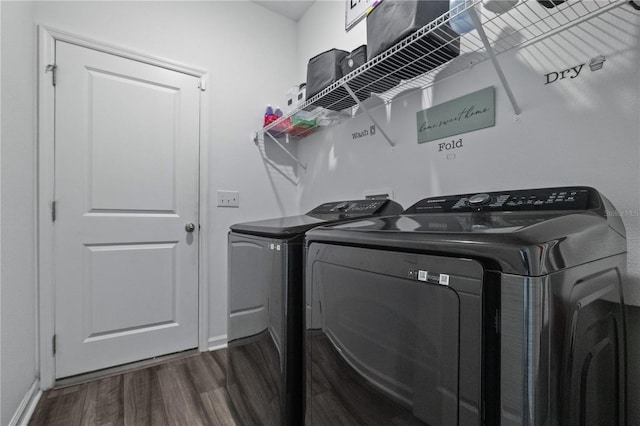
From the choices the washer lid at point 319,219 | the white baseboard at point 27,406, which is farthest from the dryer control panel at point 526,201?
the white baseboard at point 27,406

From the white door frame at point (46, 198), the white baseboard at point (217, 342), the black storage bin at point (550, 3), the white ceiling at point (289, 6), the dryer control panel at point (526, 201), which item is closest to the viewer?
the dryer control panel at point (526, 201)

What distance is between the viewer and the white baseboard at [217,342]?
2221 mm

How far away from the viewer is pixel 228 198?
232cm

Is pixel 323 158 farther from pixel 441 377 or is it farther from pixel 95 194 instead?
pixel 441 377

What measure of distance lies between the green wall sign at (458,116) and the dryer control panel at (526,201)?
369 millimetres

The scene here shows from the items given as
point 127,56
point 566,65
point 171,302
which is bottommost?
point 171,302

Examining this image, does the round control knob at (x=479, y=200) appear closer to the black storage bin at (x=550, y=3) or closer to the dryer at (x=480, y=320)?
the dryer at (x=480, y=320)

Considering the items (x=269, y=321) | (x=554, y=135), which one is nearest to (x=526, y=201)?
(x=554, y=135)

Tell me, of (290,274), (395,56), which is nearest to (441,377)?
(290,274)

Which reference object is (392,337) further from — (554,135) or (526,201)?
(554,135)

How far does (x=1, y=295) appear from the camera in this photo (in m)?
1.24

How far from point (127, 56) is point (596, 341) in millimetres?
2678

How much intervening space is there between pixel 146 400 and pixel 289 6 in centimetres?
297

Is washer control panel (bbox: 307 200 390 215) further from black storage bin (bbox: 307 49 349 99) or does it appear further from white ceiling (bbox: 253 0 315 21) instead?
white ceiling (bbox: 253 0 315 21)
